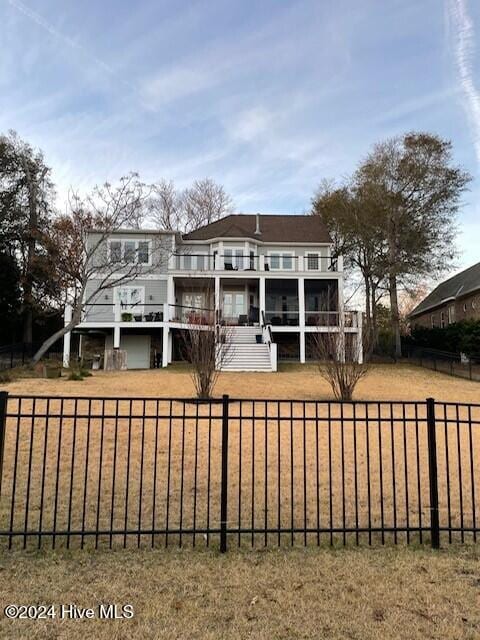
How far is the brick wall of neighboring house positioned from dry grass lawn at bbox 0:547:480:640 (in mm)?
27541

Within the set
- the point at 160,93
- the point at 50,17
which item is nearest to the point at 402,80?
the point at 160,93

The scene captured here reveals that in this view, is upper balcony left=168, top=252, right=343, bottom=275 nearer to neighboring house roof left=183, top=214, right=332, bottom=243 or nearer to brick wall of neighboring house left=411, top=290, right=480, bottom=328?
neighboring house roof left=183, top=214, right=332, bottom=243

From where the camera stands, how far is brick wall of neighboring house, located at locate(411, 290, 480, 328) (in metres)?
29.5

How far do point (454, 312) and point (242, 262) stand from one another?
18416 millimetres

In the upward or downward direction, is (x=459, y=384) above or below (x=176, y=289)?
below

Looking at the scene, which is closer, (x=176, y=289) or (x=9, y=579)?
(x=9, y=579)

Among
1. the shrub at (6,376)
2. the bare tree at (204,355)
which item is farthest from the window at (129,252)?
the bare tree at (204,355)

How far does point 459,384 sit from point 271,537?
645 inches

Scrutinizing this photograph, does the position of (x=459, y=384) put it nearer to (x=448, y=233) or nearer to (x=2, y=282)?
(x=448, y=233)

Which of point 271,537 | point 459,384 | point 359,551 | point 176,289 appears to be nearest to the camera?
point 359,551

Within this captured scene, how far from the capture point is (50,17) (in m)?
10.6

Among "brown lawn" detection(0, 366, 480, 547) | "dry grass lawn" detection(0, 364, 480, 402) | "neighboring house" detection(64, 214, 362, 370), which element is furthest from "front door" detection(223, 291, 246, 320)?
"brown lawn" detection(0, 366, 480, 547)

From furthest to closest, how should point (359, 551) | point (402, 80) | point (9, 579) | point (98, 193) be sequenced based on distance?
point (98, 193) → point (402, 80) → point (359, 551) → point (9, 579)

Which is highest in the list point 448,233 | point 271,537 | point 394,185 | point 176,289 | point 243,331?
point 394,185
